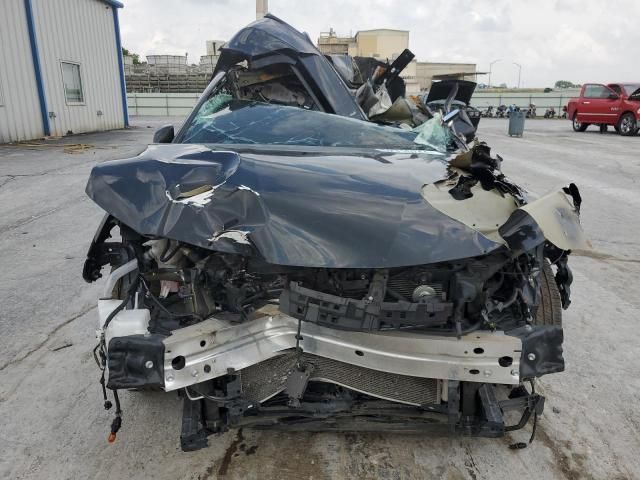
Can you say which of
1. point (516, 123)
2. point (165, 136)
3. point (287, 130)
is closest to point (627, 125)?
point (516, 123)

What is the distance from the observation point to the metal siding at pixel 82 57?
14.5m

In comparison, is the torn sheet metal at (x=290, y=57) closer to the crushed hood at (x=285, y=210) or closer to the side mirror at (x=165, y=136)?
→ the side mirror at (x=165, y=136)

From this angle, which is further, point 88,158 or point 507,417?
point 88,158

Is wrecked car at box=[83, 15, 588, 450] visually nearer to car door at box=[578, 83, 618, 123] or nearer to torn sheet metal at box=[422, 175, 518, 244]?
torn sheet metal at box=[422, 175, 518, 244]

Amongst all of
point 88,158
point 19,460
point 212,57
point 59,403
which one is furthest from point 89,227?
point 212,57

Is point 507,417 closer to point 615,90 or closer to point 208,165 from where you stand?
point 208,165

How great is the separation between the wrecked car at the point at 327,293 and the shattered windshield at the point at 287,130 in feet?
2.87

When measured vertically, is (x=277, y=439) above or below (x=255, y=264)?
below

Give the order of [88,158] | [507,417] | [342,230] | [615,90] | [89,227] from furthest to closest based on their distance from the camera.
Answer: [615,90], [88,158], [89,227], [507,417], [342,230]

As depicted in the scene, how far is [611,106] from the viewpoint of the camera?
59.5 feet

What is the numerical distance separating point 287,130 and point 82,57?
16174 mm

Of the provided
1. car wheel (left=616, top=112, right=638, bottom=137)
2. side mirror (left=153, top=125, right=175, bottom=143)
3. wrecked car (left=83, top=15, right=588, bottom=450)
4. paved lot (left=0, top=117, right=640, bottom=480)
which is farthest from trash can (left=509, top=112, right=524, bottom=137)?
wrecked car (left=83, top=15, right=588, bottom=450)

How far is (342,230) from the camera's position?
188cm

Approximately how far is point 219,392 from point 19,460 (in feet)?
3.23
